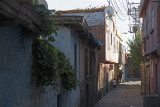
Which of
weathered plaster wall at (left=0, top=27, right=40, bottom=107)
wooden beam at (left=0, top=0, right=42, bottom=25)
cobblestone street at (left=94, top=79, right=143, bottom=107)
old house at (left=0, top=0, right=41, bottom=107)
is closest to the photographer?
wooden beam at (left=0, top=0, right=42, bottom=25)

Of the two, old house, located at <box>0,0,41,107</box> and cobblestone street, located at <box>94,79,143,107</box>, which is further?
cobblestone street, located at <box>94,79,143,107</box>

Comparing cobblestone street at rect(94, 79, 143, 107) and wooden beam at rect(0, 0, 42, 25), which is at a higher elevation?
wooden beam at rect(0, 0, 42, 25)

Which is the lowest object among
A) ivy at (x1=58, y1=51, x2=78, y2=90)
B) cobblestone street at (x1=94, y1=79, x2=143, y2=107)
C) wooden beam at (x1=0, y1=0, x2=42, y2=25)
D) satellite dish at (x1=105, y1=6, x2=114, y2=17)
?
cobblestone street at (x1=94, y1=79, x2=143, y2=107)

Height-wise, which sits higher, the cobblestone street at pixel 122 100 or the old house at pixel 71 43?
the old house at pixel 71 43

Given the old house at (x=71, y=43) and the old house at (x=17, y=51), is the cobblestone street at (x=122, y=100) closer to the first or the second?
the old house at (x=71, y=43)

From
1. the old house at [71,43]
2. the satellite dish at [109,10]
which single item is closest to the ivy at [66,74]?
the old house at [71,43]

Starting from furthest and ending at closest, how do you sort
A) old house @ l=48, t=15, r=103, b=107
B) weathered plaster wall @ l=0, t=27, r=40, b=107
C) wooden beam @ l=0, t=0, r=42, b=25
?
old house @ l=48, t=15, r=103, b=107 < weathered plaster wall @ l=0, t=27, r=40, b=107 < wooden beam @ l=0, t=0, r=42, b=25

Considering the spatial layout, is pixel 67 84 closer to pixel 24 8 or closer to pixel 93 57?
pixel 24 8

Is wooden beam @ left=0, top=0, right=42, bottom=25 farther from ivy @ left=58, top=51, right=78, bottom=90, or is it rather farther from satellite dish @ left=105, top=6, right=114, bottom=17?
satellite dish @ left=105, top=6, right=114, bottom=17

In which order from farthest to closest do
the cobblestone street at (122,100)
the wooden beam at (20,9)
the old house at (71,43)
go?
the cobblestone street at (122,100) → the old house at (71,43) → the wooden beam at (20,9)

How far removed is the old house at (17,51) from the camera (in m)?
4.06

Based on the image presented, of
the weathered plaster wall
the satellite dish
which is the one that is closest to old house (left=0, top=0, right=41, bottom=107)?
the weathered plaster wall

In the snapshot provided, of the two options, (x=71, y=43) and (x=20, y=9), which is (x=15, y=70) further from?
(x=71, y=43)

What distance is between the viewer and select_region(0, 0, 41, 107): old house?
4.06m
